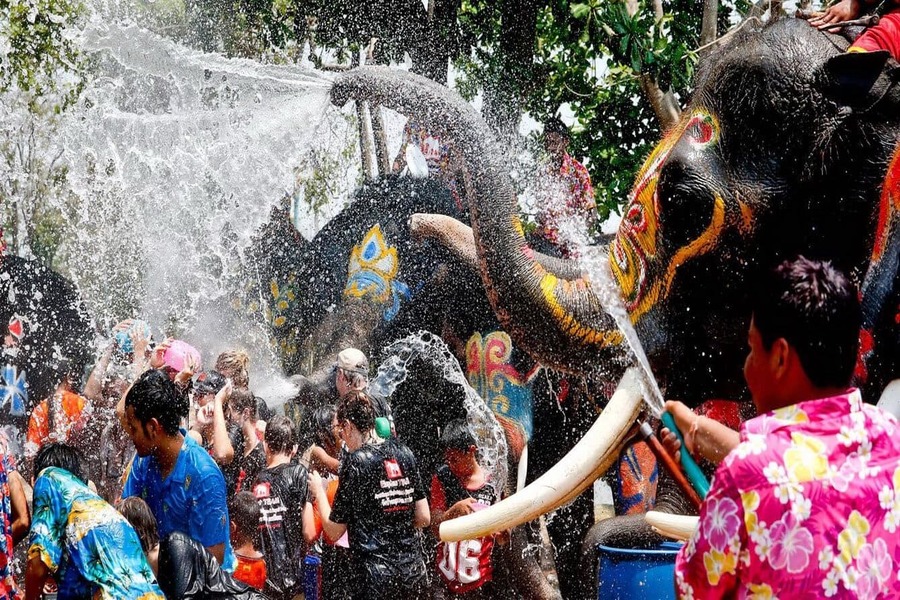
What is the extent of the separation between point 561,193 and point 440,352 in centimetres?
128

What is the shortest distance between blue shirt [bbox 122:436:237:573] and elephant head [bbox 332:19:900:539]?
139 centimetres

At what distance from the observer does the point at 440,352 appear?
313 inches

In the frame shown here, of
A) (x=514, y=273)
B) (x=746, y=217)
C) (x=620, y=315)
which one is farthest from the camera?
(x=514, y=273)

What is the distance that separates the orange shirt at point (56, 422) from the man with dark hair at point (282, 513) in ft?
7.04

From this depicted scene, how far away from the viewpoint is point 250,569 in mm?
5969

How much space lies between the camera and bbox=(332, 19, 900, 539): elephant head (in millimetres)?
3201

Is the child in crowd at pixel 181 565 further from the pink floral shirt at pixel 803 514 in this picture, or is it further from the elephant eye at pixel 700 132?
the pink floral shirt at pixel 803 514

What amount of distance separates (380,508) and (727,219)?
7.57 feet

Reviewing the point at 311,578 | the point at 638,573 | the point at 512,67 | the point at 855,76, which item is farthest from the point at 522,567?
the point at 512,67

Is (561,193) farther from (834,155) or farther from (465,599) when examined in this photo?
(834,155)

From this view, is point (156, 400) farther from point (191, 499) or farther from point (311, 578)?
point (311, 578)

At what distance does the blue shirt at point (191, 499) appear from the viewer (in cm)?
454

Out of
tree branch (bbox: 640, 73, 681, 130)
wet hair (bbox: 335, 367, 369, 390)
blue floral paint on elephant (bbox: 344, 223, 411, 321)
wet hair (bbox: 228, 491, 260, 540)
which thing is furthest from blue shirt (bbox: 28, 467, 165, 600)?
tree branch (bbox: 640, 73, 681, 130)

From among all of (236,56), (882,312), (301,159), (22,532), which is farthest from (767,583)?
(236,56)
